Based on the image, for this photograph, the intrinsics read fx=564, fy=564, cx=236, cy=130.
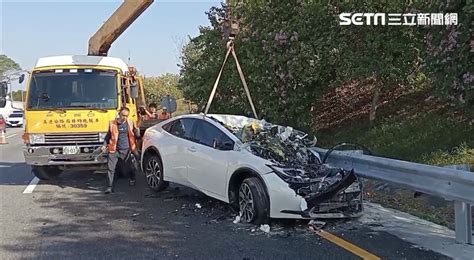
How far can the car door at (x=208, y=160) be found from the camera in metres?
8.05

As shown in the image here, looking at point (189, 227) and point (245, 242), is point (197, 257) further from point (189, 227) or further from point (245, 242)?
point (189, 227)

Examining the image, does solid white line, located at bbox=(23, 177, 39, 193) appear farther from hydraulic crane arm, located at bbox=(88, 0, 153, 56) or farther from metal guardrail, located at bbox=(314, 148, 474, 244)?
metal guardrail, located at bbox=(314, 148, 474, 244)

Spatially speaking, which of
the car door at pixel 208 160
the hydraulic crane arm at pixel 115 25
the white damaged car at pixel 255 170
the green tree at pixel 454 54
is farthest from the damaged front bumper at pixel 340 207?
the hydraulic crane arm at pixel 115 25

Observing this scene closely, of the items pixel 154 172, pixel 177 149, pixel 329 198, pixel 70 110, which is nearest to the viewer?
pixel 329 198

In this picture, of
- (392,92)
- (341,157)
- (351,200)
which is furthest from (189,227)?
(392,92)

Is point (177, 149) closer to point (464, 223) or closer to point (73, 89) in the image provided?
point (73, 89)

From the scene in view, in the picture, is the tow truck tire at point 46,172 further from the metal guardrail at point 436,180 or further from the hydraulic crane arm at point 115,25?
the metal guardrail at point 436,180

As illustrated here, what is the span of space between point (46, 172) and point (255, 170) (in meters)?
6.14

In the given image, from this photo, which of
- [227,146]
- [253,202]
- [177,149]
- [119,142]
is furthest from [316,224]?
[119,142]

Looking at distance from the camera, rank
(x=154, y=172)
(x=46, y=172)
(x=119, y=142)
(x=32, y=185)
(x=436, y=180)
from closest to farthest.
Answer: (x=436, y=180) → (x=154, y=172) → (x=119, y=142) → (x=32, y=185) → (x=46, y=172)

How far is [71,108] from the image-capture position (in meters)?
11.0

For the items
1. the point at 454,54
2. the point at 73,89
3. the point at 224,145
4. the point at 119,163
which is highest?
the point at 454,54

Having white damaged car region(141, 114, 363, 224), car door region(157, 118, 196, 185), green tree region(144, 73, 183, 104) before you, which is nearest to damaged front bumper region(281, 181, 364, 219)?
white damaged car region(141, 114, 363, 224)

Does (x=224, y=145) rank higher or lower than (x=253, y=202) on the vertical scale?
higher
